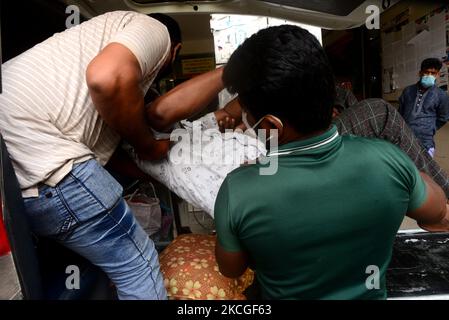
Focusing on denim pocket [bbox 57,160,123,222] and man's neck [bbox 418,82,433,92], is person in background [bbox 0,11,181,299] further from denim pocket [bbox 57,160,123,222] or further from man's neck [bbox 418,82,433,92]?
man's neck [bbox 418,82,433,92]

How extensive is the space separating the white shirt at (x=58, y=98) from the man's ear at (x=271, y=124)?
0.47 m

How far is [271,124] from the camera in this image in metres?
0.80

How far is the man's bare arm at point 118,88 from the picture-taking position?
0.93 meters

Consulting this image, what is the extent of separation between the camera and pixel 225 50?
2.21 metres

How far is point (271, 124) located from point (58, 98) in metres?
0.68

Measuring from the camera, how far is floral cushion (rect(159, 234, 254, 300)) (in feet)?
4.12

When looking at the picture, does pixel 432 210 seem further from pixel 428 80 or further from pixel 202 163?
pixel 428 80

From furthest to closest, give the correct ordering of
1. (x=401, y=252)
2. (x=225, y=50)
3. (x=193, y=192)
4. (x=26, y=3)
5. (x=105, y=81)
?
(x=225, y=50)
(x=26, y=3)
(x=401, y=252)
(x=193, y=192)
(x=105, y=81)

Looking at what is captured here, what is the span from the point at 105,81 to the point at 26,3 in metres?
1.59
